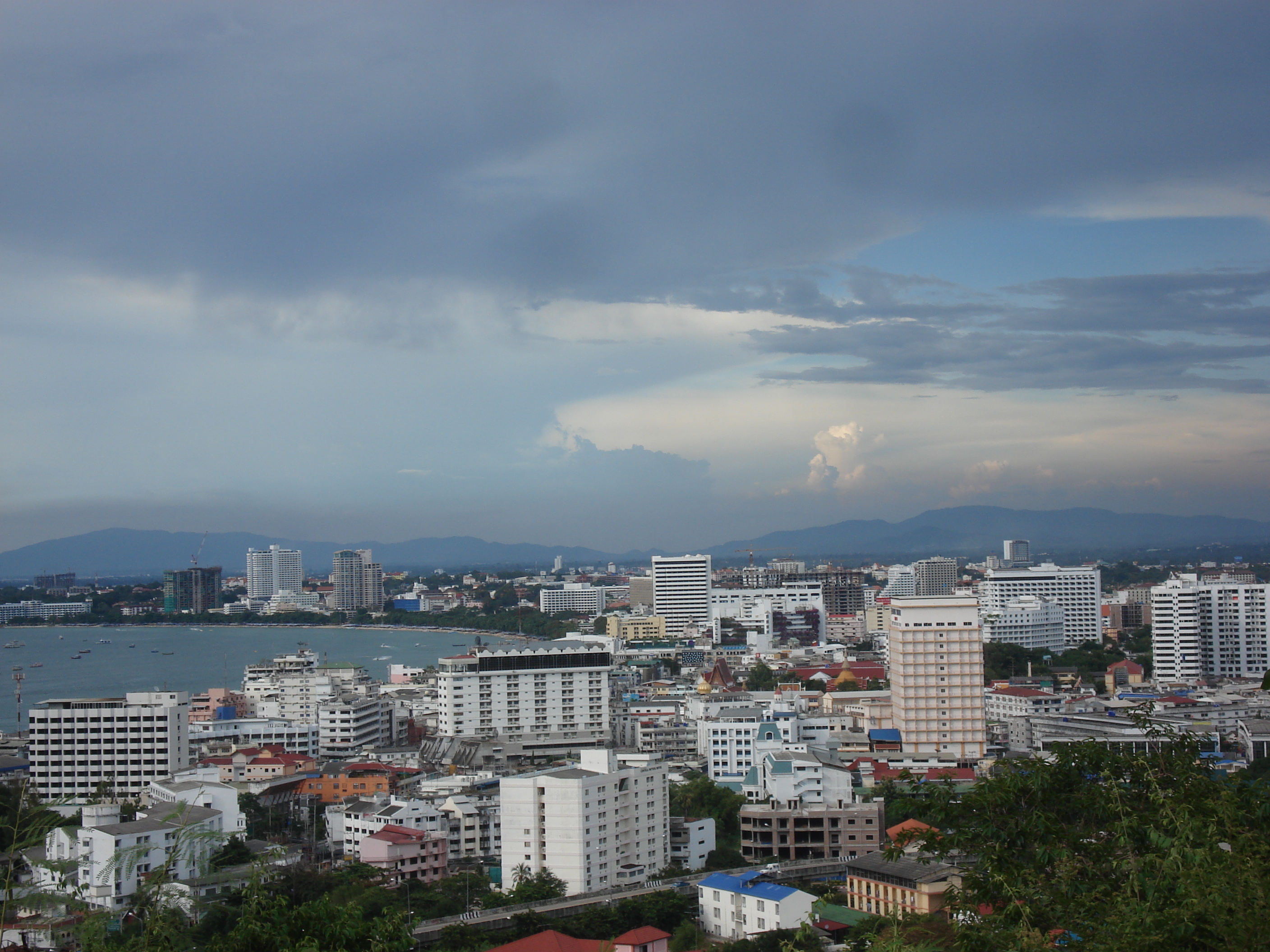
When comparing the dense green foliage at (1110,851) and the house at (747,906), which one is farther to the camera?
the house at (747,906)

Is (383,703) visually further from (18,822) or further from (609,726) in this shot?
(18,822)

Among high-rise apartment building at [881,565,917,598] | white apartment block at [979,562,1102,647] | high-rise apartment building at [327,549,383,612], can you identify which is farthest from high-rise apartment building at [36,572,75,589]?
white apartment block at [979,562,1102,647]

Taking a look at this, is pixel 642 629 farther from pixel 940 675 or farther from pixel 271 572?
pixel 271 572

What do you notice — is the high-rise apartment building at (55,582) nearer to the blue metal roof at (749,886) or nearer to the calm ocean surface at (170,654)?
the calm ocean surface at (170,654)

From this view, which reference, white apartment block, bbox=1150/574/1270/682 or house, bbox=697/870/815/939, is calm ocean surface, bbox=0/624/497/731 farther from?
white apartment block, bbox=1150/574/1270/682

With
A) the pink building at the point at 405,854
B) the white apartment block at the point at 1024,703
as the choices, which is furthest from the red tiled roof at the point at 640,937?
the white apartment block at the point at 1024,703
